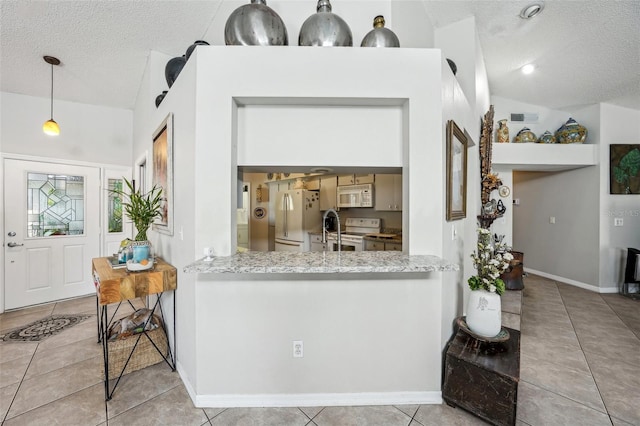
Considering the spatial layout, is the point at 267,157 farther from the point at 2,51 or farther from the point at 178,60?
the point at 2,51

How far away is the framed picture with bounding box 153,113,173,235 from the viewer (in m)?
2.12

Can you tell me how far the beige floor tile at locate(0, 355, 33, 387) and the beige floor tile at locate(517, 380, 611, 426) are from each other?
368 cm

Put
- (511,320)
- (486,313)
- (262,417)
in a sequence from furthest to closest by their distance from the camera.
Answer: (511,320)
(486,313)
(262,417)

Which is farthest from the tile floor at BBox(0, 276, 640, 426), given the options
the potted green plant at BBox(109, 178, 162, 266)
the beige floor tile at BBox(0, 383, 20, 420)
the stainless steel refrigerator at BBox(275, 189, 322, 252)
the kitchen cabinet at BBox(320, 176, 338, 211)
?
the kitchen cabinet at BBox(320, 176, 338, 211)

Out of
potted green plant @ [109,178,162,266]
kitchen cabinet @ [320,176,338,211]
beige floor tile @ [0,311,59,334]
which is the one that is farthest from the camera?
kitchen cabinet @ [320,176,338,211]

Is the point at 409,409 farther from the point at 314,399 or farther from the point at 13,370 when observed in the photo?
the point at 13,370

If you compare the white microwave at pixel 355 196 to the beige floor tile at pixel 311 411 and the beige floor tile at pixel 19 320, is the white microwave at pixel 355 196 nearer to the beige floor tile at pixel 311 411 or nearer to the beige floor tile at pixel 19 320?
the beige floor tile at pixel 311 411

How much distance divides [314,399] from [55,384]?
1.98m

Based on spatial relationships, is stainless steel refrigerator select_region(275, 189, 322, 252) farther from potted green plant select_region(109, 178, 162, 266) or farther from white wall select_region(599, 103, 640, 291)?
white wall select_region(599, 103, 640, 291)

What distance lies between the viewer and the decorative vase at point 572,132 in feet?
13.6

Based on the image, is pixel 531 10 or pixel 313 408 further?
pixel 531 10

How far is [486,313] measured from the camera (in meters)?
1.73

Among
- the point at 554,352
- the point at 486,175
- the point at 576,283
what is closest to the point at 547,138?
the point at 486,175

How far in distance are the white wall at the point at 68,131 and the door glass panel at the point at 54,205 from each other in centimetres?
34
